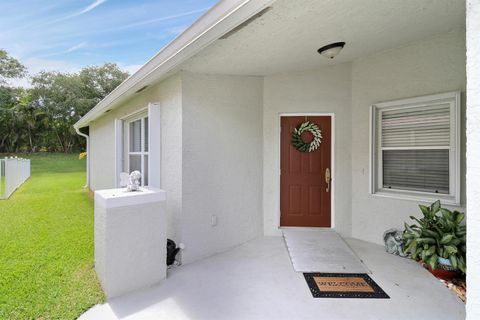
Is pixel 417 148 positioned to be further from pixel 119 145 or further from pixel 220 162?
pixel 119 145

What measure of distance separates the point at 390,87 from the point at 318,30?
211cm

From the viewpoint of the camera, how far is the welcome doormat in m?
2.81

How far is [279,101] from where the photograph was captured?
15.7 ft

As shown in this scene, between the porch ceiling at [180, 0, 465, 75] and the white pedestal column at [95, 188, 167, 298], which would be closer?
the porch ceiling at [180, 0, 465, 75]

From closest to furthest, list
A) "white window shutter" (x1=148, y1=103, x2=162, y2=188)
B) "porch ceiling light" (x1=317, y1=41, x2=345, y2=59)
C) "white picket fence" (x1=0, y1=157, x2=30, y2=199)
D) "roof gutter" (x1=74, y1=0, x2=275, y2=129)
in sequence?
"roof gutter" (x1=74, y1=0, x2=275, y2=129), "porch ceiling light" (x1=317, y1=41, x2=345, y2=59), "white window shutter" (x1=148, y1=103, x2=162, y2=188), "white picket fence" (x1=0, y1=157, x2=30, y2=199)

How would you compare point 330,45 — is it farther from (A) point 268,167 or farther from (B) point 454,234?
(B) point 454,234

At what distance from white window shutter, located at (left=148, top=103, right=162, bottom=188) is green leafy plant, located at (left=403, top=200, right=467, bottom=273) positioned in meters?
3.88

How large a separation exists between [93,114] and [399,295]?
26.2 feet

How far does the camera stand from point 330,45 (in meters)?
3.46

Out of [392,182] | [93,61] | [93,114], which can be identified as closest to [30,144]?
[93,61]

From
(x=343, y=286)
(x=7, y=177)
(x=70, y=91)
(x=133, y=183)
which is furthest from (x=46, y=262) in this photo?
(x=70, y=91)

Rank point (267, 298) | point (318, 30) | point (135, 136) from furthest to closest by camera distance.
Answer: point (135, 136)
point (318, 30)
point (267, 298)

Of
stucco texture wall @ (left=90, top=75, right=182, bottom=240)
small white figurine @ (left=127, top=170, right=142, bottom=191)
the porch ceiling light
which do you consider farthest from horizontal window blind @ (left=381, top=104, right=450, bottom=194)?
small white figurine @ (left=127, top=170, right=142, bottom=191)

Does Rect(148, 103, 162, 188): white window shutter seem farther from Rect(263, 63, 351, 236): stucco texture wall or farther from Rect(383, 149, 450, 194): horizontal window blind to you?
Rect(383, 149, 450, 194): horizontal window blind
